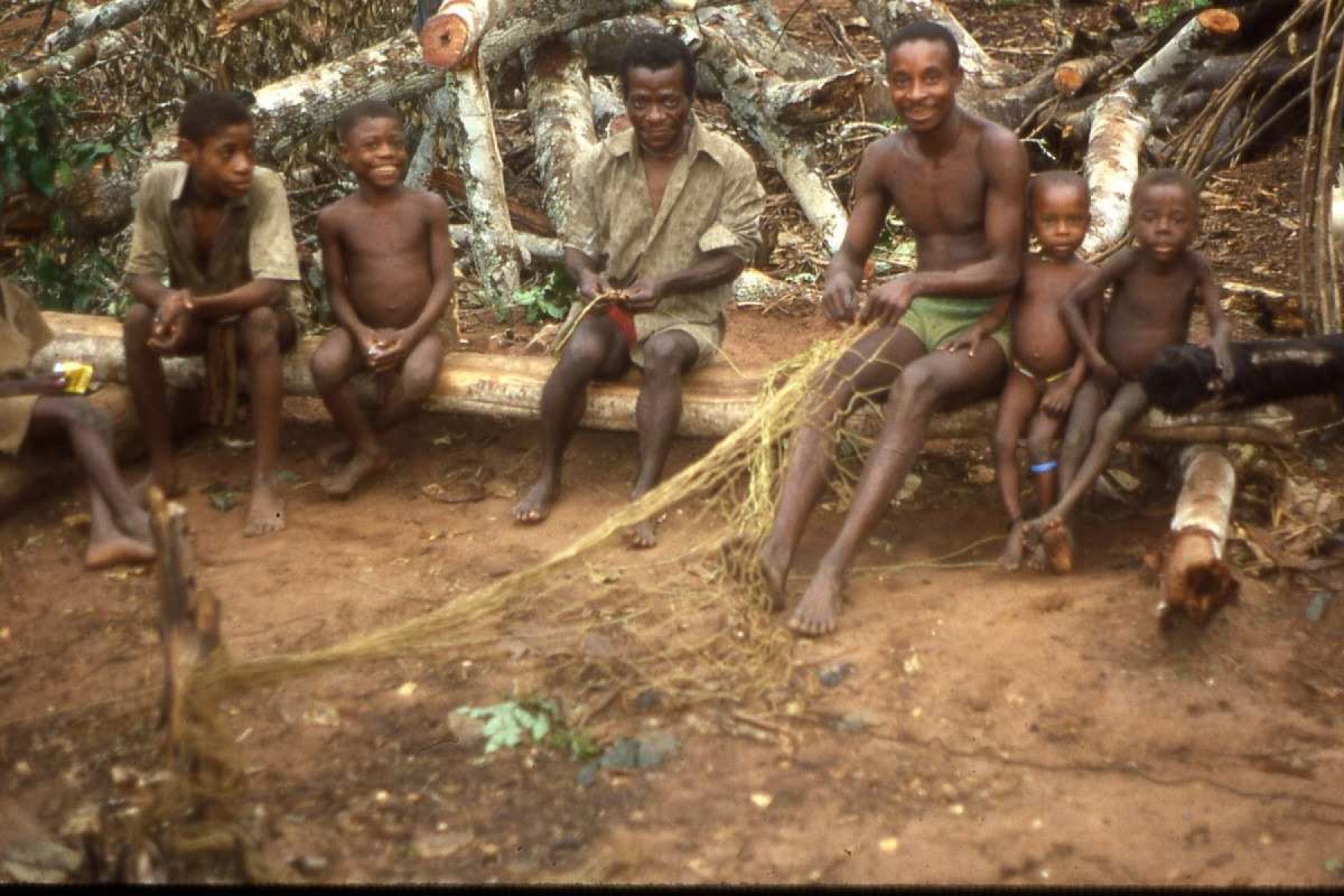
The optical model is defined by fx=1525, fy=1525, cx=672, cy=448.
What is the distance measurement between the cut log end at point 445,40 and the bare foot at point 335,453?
1459 millimetres

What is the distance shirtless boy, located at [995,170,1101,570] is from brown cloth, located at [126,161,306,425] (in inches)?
93.6

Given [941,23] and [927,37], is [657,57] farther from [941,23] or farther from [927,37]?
[941,23]

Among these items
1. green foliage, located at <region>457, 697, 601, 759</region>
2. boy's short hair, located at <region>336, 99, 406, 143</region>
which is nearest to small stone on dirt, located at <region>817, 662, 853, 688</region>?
green foliage, located at <region>457, 697, 601, 759</region>

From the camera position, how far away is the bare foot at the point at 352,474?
5145 millimetres

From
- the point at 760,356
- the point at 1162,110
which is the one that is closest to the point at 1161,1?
the point at 1162,110

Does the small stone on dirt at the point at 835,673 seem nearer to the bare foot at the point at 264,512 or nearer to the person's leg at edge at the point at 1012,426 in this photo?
the person's leg at edge at the point at 1012,426

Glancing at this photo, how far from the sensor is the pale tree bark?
6121mm

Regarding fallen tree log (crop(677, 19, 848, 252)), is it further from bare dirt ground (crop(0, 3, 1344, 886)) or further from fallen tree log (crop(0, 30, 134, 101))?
fallen tree log (crop(0, 30, 134, 101))

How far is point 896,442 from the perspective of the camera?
4.35 m

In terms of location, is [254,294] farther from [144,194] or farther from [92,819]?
[92,819]

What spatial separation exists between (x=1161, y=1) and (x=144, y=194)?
7320mm

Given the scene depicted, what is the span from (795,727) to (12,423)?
2.65 meters

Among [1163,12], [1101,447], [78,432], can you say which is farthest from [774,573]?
[1163,12]

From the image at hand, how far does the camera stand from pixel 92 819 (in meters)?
3.34
